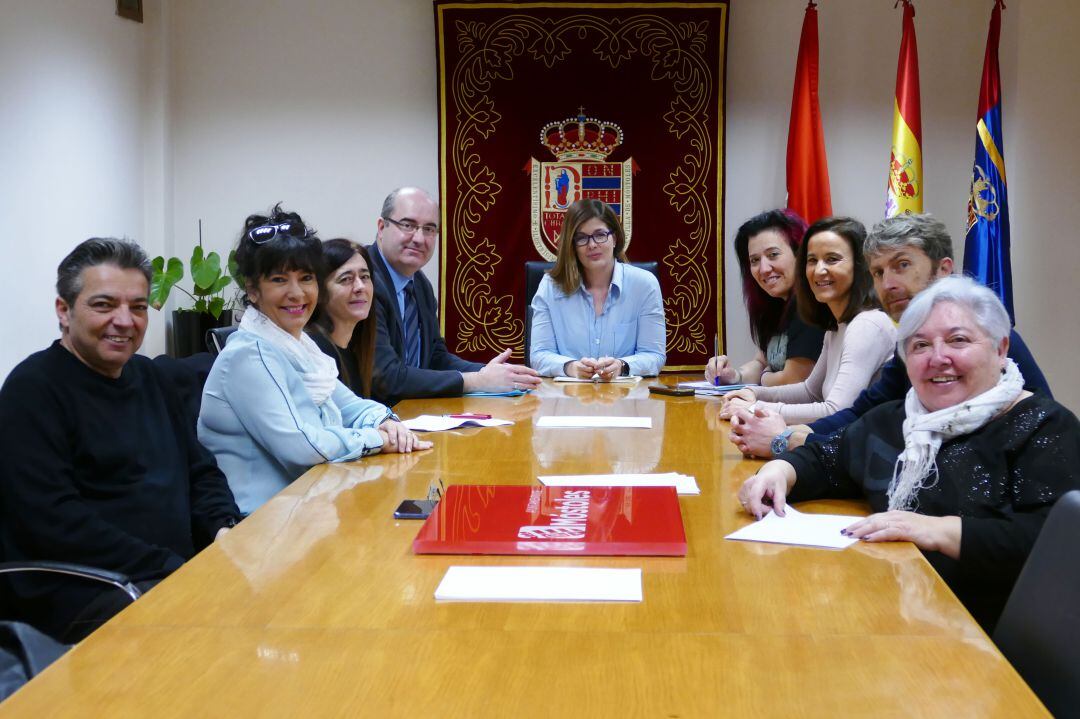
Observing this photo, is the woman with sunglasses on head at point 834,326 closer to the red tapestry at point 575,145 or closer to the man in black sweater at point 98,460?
the man in black sweater at point 98,460

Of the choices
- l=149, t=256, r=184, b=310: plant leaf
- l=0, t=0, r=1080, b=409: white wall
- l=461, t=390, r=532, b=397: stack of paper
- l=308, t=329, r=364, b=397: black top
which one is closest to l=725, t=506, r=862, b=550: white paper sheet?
l=308, t=329, r=364, b=397: black top

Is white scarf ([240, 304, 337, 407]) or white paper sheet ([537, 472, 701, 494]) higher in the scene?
white scarf ([240, 304, 337, 407])

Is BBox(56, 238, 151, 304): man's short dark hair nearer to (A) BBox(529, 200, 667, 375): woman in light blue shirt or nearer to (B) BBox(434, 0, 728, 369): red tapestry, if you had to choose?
(A) BBox(529, 200, 667, 375): woman in light blue shirt

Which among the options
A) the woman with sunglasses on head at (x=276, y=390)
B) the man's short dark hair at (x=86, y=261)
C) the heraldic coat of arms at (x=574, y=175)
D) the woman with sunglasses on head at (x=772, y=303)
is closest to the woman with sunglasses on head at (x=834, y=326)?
the woman with sunglasses on head at (x=772, y=303)

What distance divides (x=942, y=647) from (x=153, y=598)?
1.02 m

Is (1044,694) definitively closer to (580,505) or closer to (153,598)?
(580,505)

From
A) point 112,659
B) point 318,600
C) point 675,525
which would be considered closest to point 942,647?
point 675,525

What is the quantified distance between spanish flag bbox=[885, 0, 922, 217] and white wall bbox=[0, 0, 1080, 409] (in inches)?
13.8

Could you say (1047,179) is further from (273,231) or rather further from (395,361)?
(273,231)

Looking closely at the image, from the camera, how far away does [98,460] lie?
218cm

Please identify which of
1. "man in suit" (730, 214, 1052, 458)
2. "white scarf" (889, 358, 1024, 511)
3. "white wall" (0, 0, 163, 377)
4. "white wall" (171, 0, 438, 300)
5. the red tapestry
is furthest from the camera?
"white wall" (171, 0, 438, 300)

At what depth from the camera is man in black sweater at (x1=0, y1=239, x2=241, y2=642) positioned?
80.4 inches

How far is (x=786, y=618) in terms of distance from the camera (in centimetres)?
135

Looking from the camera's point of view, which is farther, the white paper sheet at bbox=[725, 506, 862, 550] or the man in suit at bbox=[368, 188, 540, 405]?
the man in suit at bbox=[368, 188, 540, 405]
